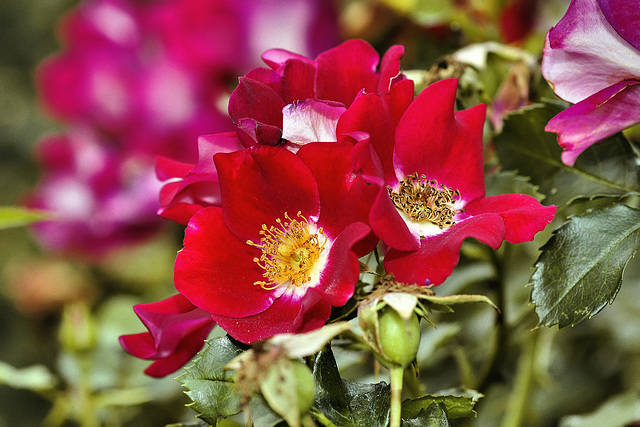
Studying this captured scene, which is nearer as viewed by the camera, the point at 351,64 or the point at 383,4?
the point at 351,64

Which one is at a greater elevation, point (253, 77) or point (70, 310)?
point (253, 77)

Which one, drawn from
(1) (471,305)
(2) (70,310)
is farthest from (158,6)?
(1) (471,305)

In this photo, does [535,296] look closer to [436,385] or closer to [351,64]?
[351,64]

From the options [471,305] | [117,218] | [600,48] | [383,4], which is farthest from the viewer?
[117,218]

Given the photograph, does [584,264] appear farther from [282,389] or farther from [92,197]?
[92,197]

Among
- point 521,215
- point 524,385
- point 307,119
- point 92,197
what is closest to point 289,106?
point 307,119

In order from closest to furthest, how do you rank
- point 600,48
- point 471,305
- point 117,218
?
1. point 600,48
2. point 471,305
3. point 117,218

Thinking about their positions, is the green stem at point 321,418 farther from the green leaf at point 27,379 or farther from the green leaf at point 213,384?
the green leaf at point 27,379

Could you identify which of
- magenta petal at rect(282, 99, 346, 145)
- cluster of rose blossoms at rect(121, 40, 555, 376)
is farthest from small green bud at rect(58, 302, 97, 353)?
magenta petal at rect(282, 99, 346, 145)

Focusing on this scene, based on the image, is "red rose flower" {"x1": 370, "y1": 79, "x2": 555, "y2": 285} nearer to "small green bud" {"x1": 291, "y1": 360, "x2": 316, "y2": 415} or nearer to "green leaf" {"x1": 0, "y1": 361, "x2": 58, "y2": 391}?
"small green bud" {"x1": 291, "y1": 360, "x2": 316, "y2": 415}
